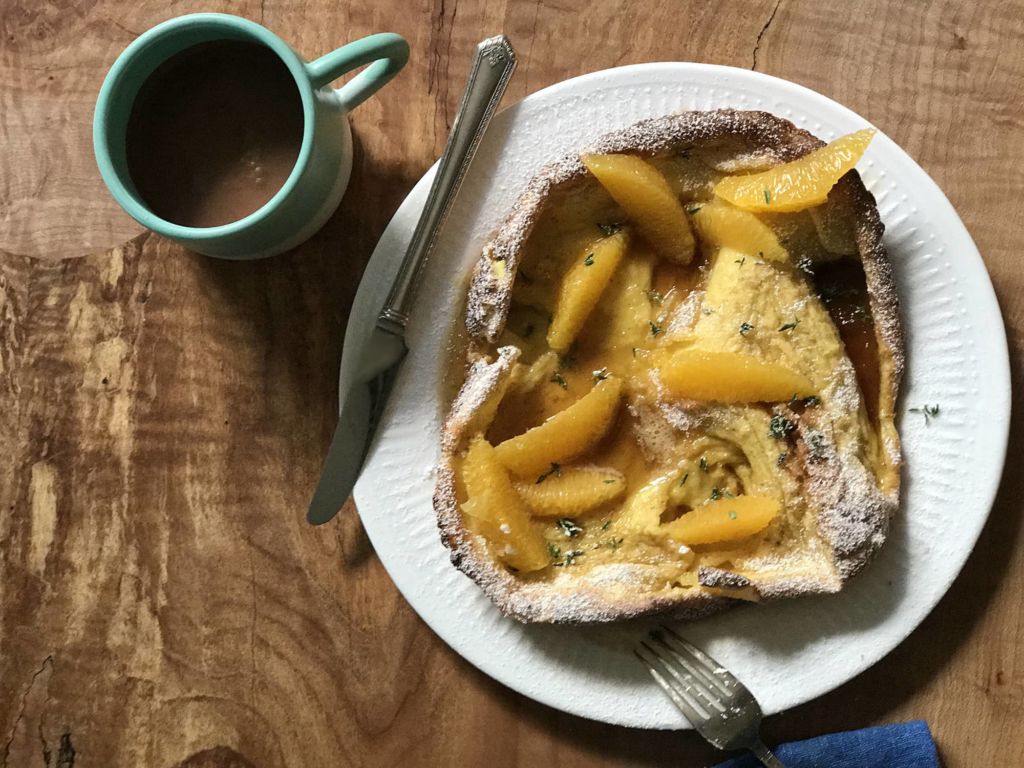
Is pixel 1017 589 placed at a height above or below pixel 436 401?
below

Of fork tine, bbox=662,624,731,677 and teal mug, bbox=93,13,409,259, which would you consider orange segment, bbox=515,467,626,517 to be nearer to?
fork tine, bbox=662,624,731,677

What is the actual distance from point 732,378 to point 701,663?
2.18 feet

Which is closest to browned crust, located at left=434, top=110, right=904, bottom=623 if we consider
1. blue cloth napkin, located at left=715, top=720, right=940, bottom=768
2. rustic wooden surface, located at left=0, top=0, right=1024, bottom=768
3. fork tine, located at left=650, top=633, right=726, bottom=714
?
fork tine, located at left=650, top=633, right=726, bottom=714

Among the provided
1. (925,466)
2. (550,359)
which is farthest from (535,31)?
(925,466)

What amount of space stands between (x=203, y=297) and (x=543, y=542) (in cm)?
107

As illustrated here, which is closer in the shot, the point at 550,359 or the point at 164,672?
the point at 550,359

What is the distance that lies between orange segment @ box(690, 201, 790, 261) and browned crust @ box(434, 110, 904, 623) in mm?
149

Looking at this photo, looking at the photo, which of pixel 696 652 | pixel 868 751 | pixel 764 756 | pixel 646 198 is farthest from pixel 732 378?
pixel 868 751

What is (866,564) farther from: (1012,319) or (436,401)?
(436,401)

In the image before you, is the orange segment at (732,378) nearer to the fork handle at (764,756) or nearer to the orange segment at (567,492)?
the orange segment at (567,492)

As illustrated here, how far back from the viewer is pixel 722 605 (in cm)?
185

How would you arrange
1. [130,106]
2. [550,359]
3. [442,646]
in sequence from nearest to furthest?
[130,106] < [550,359] < [442,646]

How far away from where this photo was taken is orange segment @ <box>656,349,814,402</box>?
5.77 feet

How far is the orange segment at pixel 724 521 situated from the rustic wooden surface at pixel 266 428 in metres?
0.59
